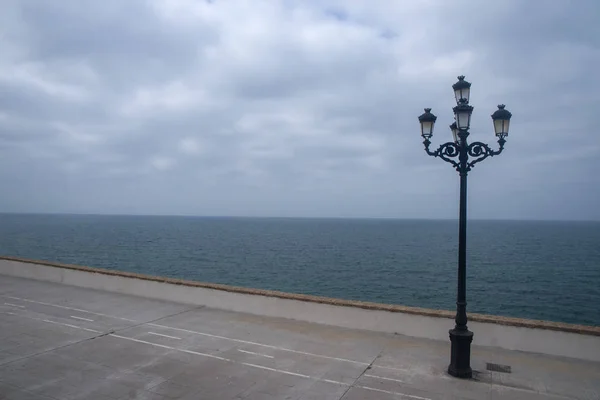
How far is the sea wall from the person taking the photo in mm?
9906

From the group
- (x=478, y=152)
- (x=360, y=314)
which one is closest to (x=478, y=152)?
(x=478, y=152)

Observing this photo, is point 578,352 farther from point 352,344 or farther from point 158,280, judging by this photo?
point 158,280

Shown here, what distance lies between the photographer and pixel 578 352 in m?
9.68

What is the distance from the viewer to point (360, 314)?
39.6 feet

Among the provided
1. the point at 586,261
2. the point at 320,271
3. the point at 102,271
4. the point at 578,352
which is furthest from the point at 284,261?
the point at 578,352

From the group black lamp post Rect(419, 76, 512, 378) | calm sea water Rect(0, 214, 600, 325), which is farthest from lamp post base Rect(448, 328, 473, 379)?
calm sea water Rect(0, 214, 600, 325)

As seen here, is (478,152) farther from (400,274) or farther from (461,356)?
(400,274)

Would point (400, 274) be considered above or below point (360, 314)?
below

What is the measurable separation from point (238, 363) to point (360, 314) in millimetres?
4162

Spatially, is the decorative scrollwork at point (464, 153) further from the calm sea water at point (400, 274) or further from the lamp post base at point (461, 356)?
the calm sea water at point (400, 274)

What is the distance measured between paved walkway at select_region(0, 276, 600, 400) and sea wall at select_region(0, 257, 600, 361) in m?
0.34

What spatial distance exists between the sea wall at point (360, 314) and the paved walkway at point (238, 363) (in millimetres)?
339

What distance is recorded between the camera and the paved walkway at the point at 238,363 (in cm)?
790

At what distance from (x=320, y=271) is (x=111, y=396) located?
4359 cm
